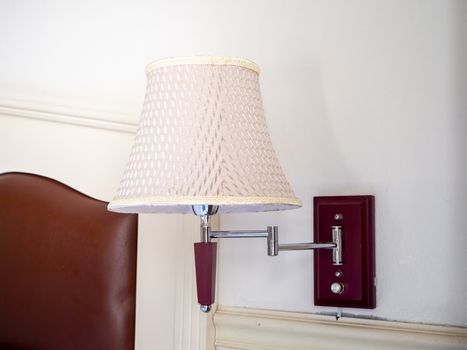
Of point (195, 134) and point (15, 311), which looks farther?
point (15, 311)

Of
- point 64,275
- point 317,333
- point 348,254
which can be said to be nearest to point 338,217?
point 348,254

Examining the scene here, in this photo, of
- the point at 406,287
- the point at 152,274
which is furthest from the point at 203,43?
the point at 406,287

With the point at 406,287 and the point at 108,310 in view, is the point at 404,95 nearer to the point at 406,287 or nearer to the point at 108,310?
the point at 406,287

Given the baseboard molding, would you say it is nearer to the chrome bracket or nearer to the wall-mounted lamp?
the chrome bracket

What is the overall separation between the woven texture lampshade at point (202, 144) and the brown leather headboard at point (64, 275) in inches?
8.7

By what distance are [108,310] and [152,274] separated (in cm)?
11

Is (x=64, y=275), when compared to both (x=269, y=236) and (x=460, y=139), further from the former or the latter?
(x=460, y=139)

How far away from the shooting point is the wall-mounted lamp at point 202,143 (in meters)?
0.66

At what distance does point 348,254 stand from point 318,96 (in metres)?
0.21

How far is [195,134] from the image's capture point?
2.21 ft

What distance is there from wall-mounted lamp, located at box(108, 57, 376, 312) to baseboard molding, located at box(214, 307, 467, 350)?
23 centimetres

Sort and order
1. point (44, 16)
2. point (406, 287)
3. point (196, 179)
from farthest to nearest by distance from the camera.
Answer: point (44, 16)
point (406, 287)
point (196, 179)

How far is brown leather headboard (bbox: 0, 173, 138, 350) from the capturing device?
905 mm

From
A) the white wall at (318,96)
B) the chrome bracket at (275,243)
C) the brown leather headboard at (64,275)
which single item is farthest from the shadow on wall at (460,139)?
the brown leather headboard at (64,275)
